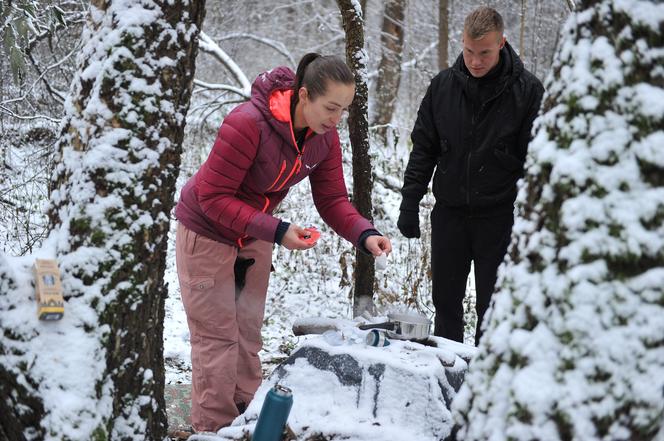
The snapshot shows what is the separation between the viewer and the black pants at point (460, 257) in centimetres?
343

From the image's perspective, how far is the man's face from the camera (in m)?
3.21

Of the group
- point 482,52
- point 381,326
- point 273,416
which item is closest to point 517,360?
point 273,416

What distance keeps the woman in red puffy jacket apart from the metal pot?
1.11 ft

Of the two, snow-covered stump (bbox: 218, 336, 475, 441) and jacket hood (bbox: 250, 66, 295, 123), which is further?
jacket hood (bbox: 250, 66, 295, 123)

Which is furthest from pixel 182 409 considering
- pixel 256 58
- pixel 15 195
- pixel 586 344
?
pixel 256 58

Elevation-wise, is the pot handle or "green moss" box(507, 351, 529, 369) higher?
"green moss" box(507, 351, 529, 369)

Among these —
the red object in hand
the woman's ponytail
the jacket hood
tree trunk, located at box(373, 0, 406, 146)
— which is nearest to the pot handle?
the red object in hand

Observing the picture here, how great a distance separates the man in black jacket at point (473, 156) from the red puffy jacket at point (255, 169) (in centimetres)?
61

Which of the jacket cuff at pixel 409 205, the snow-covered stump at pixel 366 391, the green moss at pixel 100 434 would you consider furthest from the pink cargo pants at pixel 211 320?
the green moss at pixel 100 434

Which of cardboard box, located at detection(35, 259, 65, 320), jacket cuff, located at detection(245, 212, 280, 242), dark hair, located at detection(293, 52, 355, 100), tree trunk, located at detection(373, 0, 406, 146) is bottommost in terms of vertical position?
cardboard box, located at detection(35, 259, 65, 320)

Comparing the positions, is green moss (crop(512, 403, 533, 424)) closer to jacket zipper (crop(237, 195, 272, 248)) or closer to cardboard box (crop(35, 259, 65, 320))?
cardboard box (crop(35, 259, 65, 320))

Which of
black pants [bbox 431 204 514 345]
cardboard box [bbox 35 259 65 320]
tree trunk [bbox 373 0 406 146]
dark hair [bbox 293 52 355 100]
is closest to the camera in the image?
cardboard box [bbox 35 259 65 320]

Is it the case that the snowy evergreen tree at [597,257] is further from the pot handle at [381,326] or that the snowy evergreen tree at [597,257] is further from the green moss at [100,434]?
Answer: the pot handle at [381,326]

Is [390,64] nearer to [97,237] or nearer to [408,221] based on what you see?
[408,221]
